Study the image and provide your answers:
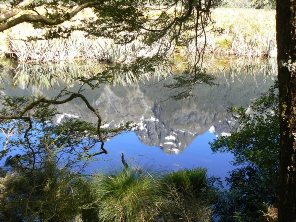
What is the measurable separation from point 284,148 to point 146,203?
2.58 metres

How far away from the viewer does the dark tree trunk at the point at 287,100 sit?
7.95 ft

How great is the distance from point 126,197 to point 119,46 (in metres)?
13.9

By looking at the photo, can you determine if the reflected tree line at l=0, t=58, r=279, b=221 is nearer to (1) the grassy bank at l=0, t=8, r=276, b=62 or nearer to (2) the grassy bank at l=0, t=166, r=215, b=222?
(2) the grassy bank at l=0, t=166, r=215, b=222

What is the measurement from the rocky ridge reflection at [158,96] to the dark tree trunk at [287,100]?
1183 cm

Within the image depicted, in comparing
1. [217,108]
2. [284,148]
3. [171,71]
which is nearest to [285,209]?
[284,148]

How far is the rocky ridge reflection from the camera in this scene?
15.5m

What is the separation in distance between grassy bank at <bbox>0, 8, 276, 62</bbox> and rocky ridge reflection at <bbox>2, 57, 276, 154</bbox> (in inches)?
38.9

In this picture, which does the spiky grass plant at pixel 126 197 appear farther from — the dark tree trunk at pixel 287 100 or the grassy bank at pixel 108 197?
the dark tree trunk at pixel 287 100

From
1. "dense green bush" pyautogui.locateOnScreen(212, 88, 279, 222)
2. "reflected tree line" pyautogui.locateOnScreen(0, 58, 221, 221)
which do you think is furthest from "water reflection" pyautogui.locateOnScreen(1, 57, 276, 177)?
"reflected tree line" pyautogui.locateOnScreen(0, 58, 221, 221)

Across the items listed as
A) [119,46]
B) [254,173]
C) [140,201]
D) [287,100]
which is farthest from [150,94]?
[287,100]

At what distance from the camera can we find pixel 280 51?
252 cm

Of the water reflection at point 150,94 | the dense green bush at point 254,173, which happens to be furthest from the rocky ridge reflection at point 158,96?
the dense green bush at point 254,173

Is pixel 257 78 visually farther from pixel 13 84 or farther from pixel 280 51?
pixel 280 51

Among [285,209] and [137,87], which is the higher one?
[285,209]
